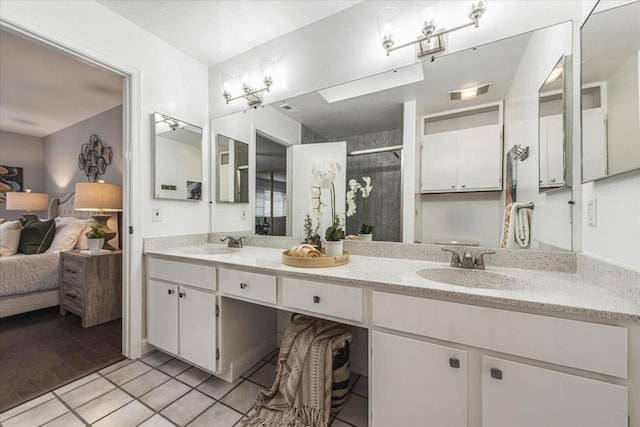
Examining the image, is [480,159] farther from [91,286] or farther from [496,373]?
[91,286]

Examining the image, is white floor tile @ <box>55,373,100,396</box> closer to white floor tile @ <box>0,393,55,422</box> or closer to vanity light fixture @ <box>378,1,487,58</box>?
white floor tile @ <box>0,393,55,422</box>

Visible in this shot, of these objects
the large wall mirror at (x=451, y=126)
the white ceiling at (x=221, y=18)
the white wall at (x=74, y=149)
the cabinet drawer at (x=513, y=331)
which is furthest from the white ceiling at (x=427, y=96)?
the white wall at (x=74, y=149)

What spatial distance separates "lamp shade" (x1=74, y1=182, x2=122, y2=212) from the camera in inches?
106

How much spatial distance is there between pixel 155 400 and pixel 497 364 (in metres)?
1.72

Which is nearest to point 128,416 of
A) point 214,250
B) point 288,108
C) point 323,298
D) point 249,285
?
point 249,285

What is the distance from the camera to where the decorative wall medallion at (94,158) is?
3410 mm

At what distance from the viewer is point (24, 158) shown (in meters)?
4.55

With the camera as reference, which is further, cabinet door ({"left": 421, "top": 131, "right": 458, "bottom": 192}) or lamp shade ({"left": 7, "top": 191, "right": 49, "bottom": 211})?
lamp shade ({"left": 7, "top": 191, "right": 49, "bottom": 211})

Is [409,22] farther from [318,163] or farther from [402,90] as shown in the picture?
[318,163]

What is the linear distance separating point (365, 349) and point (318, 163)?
130cm

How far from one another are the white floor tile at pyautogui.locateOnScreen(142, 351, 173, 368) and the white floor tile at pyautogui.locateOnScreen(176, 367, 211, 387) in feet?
0.85

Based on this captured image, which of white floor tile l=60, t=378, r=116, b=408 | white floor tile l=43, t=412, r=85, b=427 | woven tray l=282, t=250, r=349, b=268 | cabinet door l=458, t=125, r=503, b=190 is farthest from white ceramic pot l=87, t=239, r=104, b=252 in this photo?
cabinet door l=458, t=125, r=503, b=190

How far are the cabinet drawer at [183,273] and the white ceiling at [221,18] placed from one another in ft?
5.45

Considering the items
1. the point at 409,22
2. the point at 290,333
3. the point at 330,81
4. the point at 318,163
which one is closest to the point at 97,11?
the point at 330,81
